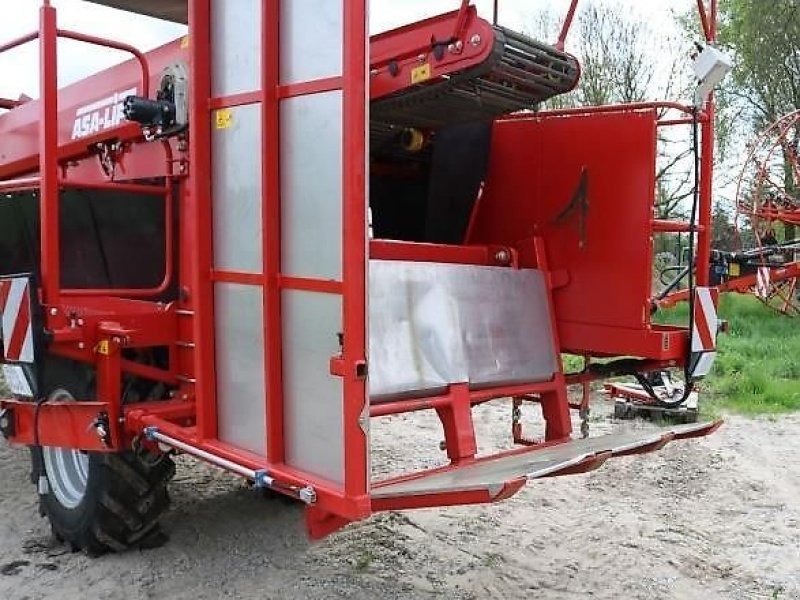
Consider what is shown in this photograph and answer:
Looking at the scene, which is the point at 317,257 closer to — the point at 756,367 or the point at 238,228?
the point at 238,228

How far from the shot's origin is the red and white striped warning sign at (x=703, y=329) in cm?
382

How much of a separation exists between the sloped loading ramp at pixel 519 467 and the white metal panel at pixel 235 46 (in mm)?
1372

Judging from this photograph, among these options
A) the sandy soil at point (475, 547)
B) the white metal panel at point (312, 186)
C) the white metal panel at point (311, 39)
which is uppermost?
the white metal panel at point (311, 39)

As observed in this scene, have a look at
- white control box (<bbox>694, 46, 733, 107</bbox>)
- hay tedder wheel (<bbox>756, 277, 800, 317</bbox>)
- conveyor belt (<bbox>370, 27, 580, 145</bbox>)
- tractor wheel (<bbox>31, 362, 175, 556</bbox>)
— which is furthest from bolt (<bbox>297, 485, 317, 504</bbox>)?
hay tedder wheel (<bbox>756, 277, 800, 317</bbox>)

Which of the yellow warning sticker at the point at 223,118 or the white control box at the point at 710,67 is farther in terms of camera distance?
the white control box at the point at 710,67

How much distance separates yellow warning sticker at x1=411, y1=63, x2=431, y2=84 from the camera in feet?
10.9

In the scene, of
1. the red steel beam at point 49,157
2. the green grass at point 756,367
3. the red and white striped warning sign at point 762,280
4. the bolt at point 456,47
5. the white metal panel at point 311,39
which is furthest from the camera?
the red and white striped warning sign at point 762,280

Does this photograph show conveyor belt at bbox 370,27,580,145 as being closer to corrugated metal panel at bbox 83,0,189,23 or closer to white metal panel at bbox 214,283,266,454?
white metal panel at bbox 214,283,266,454

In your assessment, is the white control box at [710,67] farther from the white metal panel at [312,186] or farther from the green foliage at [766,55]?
the green foliage at [766,55]

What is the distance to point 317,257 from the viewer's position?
8.66ft

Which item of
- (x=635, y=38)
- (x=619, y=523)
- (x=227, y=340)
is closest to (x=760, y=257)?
(x=635, y=38)

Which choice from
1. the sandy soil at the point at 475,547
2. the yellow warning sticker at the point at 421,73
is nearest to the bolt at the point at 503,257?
the yellow warning sticker at the point at 421,73

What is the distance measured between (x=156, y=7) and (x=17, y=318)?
1.83 meters

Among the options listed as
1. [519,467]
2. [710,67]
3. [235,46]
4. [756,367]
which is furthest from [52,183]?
[756,367]
